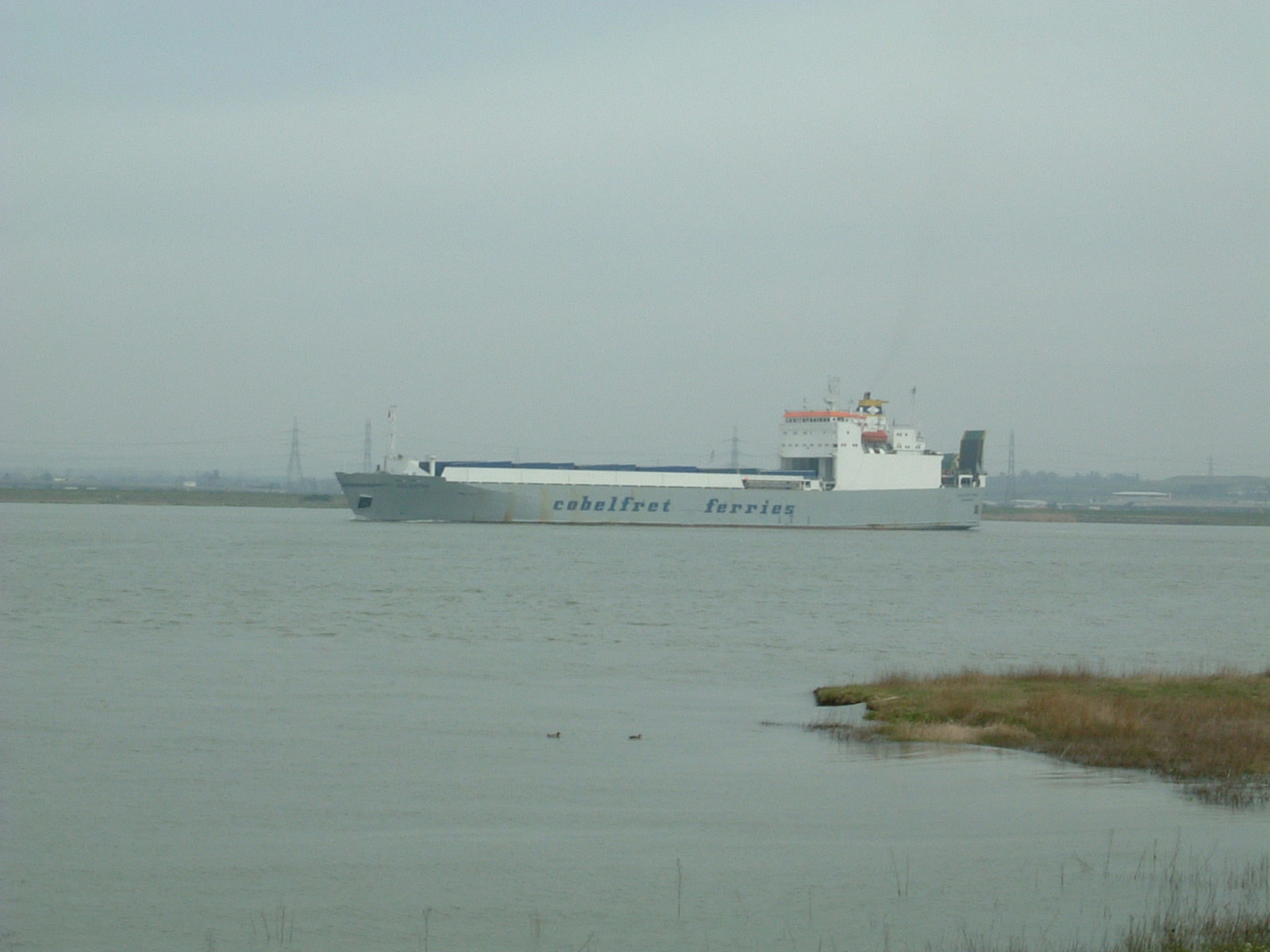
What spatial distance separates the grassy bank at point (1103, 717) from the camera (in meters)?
13.2

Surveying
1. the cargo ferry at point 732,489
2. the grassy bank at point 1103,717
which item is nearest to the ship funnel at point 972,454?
the cargo ferry at point 732,489

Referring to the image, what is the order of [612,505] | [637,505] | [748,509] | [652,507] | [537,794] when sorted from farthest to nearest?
[748,509]
[652,507]
[637,505]
[612,505]
[537,794]

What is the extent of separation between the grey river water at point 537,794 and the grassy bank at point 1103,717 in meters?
0.67

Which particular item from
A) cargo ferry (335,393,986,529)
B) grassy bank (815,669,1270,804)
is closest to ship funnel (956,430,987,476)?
cargo ferry (335,393,986,529)

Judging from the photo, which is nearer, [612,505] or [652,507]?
[612,505]

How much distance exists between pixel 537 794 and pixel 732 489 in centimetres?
6500

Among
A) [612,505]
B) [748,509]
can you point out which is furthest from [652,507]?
[748,509]

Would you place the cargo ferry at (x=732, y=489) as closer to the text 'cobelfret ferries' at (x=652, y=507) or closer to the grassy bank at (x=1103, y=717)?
the text 'cobelfret ferries' at (x=652, y=507)

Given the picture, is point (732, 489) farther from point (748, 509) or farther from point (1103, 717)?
point (1103, 717)

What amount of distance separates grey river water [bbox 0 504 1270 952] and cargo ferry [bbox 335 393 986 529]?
1703 inches

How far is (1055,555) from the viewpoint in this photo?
2564 inches

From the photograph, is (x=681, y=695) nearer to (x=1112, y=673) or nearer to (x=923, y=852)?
(x=1112, y=673)

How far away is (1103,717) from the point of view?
14969 millimetres

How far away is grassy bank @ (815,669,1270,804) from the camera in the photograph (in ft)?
43.4
